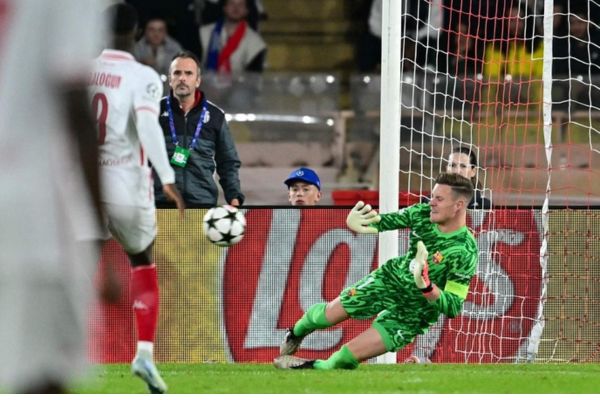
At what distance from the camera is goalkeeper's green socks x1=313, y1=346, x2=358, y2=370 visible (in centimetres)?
A: 903

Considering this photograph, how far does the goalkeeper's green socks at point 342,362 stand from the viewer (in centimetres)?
903

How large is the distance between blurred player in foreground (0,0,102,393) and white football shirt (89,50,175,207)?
12.3 ft

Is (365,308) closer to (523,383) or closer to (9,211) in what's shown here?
(523,383)

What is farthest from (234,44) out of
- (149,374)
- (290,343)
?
(149,374)

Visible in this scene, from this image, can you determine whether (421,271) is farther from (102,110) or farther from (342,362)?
(102,110)

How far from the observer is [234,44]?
17875 mm

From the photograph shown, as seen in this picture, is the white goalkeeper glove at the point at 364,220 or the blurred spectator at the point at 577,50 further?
the blurred spectator at the point at 577,50

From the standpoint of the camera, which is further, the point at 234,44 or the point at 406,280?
the point at 234,44

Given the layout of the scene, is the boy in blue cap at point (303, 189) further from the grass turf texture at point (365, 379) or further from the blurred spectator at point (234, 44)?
the blurred spectator at point (234, 44)

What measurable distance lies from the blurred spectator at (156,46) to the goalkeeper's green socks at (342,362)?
8.61 m

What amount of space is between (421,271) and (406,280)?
Answer: 1.77 ft

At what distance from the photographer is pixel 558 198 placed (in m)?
13.0

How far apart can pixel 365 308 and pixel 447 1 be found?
9.60 metres

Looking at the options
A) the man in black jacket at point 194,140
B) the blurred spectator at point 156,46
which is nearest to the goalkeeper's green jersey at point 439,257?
the man in black jacket at point 194,140
